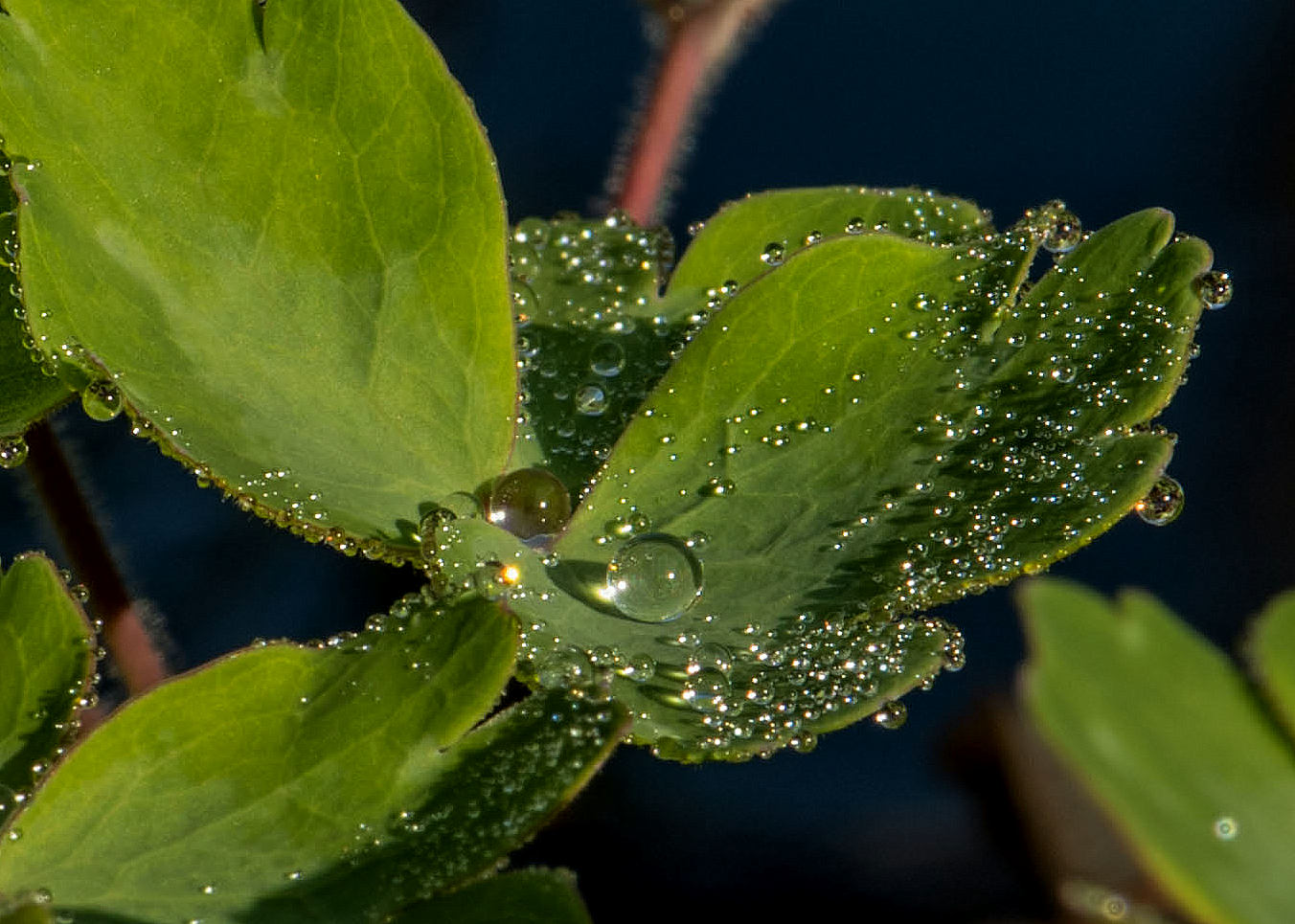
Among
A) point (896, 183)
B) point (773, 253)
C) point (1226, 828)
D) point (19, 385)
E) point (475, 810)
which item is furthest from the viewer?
point (896, 183)

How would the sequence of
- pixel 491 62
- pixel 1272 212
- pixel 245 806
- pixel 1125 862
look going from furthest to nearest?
pixel 1272 212 → pixel 491 62 → pixel 1125 862 → pixel 245 806

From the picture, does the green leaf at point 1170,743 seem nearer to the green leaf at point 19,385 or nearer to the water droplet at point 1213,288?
the water droplet at point 1213,288

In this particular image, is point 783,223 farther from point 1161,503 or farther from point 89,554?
point 89,554

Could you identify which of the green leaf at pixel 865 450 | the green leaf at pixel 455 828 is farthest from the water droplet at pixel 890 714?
the green leaf at pixel 455 828

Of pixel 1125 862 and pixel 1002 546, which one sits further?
pixel 1125 862

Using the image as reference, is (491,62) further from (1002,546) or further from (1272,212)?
(1002,546)

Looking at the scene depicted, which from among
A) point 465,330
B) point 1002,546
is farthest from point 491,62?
point 1002,546

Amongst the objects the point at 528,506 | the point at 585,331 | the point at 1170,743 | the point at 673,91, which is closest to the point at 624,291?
the point at 585,331

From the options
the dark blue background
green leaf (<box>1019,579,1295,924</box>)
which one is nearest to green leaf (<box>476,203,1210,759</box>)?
green leaf (<box>1019,579,1295,924</box>)
